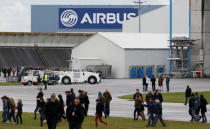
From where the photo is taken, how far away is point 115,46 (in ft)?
273

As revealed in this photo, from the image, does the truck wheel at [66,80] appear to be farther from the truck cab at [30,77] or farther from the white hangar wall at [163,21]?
the white hangar wall at [163,21]

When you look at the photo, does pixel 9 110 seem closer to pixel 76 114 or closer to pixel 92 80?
pixel 76 114

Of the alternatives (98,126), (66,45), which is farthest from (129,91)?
(66,45)

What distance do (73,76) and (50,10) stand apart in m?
83.2

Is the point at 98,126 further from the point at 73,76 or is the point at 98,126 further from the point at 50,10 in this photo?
the point at 50,10

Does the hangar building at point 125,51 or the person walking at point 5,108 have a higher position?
the hangar building at point 125,51

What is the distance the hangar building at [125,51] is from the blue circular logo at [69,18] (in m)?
59.8

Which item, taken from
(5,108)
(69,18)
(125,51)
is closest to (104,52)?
(125,51)

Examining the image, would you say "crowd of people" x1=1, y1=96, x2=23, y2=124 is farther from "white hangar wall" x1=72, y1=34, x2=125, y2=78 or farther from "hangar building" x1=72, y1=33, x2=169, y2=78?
"white hangar wall" x1=72, y1=34, x2=125, y2=78

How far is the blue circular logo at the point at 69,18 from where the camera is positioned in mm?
147875

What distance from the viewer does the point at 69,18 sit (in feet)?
484

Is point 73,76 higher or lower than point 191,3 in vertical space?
lower

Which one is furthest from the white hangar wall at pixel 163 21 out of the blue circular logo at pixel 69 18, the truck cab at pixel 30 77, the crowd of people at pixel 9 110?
the crowd of people at pixel 9 110

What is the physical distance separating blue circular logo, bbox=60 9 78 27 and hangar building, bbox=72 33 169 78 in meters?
59.8
